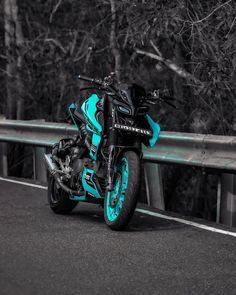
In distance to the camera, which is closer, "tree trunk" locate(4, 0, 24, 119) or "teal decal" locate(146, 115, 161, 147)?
"teal decal" locate(146, 115, 161, 147)

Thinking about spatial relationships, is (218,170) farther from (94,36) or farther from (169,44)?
(94,36)

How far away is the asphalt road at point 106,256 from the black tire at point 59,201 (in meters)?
0.10

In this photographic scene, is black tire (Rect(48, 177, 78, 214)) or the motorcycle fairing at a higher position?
the motorcycle fairing

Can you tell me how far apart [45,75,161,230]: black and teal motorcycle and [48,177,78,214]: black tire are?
1cm

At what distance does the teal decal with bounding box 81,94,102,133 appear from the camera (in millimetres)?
7371

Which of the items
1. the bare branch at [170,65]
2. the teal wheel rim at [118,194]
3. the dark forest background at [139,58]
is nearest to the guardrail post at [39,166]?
the dark forest background at [139,58]

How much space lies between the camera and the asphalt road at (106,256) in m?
5.19

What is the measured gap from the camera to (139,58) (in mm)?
13906

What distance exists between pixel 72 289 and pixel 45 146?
5.52m

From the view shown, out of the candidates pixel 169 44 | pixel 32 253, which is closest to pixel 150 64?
pixel 169 44

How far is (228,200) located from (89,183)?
138 cm

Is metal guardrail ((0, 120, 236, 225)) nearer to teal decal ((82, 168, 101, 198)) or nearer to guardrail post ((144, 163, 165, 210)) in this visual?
guardrail post ((144, 163, 165, 210))

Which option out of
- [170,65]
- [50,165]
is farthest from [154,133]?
[170,65]

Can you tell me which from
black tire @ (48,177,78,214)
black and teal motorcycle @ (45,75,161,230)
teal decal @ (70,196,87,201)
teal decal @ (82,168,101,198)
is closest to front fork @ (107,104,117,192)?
black and teal motorcycle @ (45,75,161,230)
